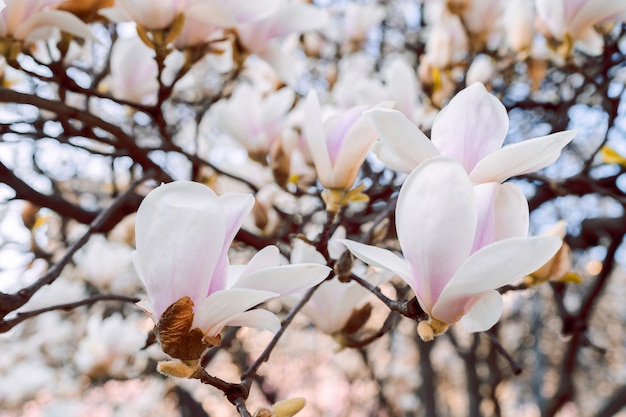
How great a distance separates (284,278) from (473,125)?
0.62ft

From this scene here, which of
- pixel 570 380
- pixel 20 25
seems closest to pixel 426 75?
pixel 20 25

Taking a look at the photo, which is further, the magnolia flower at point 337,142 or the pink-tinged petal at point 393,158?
the magnolia flower at point 337,142

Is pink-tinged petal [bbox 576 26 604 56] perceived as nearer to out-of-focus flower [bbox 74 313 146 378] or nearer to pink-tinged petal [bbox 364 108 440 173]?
pink-tinged petal [bbox 364 108 440 173]

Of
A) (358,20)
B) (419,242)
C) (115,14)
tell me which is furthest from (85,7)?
(358,20)

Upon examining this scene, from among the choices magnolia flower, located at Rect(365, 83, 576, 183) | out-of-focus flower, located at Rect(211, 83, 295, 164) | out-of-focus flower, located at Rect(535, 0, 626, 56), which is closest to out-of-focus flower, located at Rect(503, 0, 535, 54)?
out-of-focus flower, located at Rect(535, 0, 626, 56)

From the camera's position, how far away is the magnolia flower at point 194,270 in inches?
16.8

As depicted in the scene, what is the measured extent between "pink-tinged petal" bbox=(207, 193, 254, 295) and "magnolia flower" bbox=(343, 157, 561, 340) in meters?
0.09

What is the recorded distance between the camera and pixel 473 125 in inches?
18.7

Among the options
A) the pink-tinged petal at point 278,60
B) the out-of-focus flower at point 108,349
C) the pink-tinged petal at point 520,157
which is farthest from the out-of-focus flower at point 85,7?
the out-of-focus flower at point 108,349

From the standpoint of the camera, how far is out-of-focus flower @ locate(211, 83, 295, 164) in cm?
117

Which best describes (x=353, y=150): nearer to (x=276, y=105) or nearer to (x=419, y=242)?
(x=419, y=242)

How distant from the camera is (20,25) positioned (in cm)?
71

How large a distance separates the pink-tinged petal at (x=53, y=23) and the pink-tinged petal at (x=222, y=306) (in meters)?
0.43

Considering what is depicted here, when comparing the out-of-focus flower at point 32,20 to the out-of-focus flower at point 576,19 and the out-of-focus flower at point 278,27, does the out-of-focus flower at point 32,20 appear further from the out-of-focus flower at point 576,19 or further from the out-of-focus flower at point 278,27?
the out-of-focus flower at point 576,19
